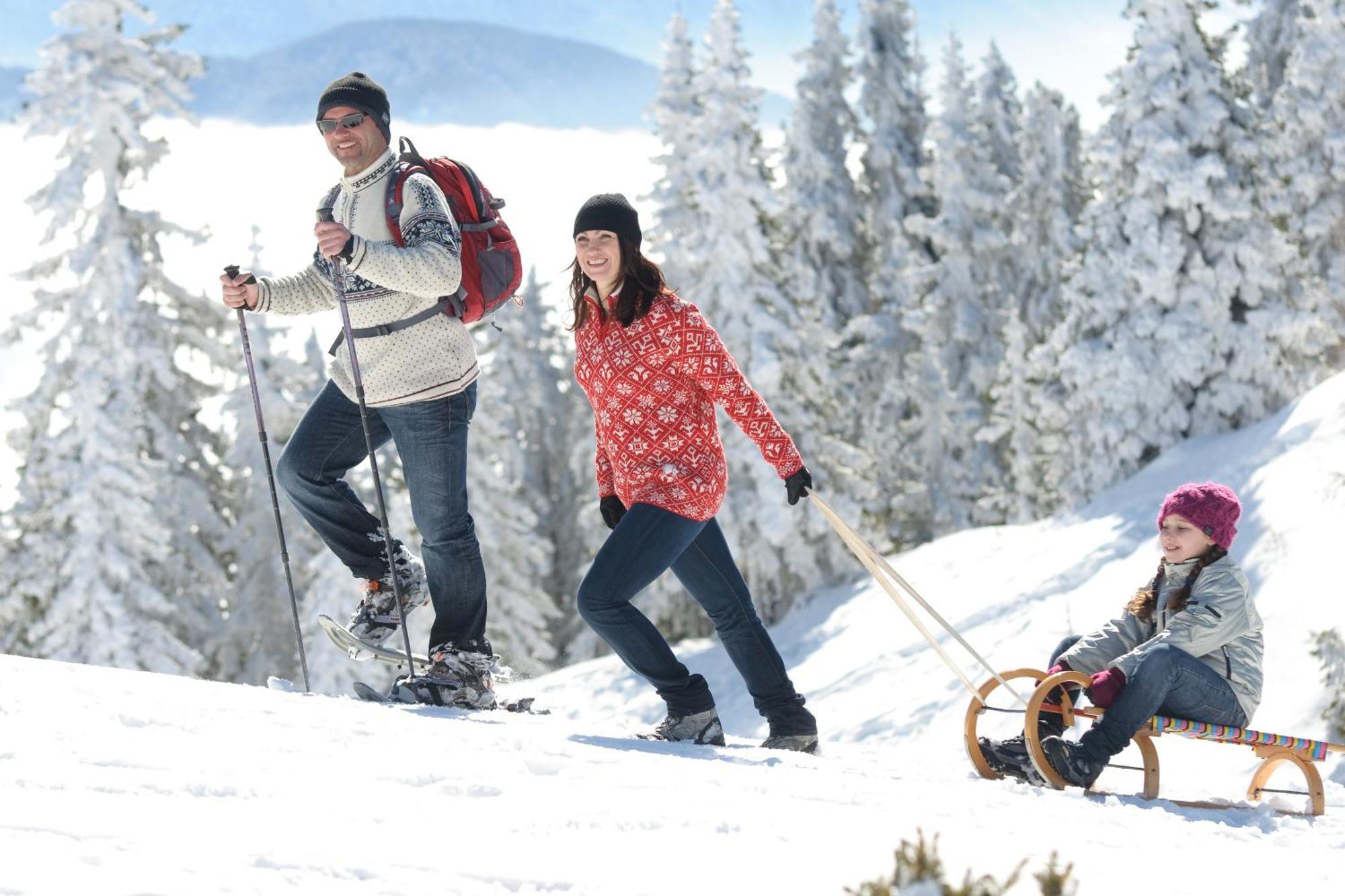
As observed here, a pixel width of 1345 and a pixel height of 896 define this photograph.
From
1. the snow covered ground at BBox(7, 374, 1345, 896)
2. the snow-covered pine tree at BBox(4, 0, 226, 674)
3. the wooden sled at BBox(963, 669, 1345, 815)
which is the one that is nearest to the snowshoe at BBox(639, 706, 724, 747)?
the snow covered ground at BBox(7, 374, 1345, 896)

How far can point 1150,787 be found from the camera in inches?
221

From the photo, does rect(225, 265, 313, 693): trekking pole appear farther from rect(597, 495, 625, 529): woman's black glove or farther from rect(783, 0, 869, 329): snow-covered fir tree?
rect(783, 0, 869, 329): snow-covered fir tree

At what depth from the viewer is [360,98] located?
5.55m

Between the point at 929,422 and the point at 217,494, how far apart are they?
18445mm

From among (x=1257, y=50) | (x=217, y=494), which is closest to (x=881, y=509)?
(x=217, y=494)

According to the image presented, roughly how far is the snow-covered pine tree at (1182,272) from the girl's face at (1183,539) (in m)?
14.7

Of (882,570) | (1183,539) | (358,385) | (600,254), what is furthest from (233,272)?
(1183,539)

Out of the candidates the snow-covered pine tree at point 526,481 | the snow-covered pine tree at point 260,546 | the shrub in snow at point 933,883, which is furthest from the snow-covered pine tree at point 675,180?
the shrub in snow at point 933,883

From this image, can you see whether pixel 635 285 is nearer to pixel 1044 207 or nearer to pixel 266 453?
pixel 266 453

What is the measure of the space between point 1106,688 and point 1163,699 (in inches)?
8.8

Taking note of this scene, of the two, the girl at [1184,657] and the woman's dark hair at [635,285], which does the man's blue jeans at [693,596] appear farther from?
the girl at [1184,657]

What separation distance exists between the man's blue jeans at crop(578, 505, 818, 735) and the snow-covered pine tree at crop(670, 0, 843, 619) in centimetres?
1672

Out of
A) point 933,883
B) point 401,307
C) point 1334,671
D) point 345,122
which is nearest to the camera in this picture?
point 933,883

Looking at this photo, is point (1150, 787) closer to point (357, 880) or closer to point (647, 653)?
point (647, 653)
